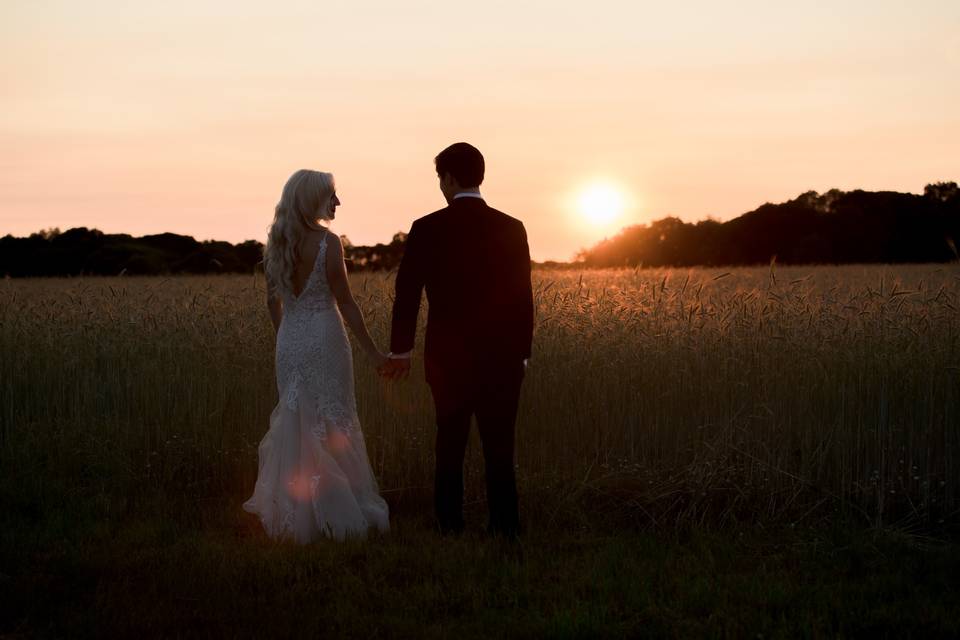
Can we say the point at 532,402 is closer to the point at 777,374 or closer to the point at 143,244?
the point at 777,374

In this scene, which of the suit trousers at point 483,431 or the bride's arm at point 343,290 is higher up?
the bride's arm at point 343,290

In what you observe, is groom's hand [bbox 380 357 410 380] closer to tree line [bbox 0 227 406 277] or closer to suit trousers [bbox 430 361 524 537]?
suit trousers [bbox 430 361 524 537]

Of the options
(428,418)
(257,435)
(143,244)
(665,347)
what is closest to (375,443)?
(428,418)

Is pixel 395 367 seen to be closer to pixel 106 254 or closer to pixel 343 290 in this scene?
pixel 343 290

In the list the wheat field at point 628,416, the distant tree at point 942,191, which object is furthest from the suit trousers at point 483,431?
the distant tree at point 942,191

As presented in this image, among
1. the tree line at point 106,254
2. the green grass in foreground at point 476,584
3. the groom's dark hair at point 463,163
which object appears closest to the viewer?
the green grass in foreground at point 476,584

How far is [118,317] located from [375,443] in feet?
14.8

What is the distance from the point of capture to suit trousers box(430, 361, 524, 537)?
5.16 meters

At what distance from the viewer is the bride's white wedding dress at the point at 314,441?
5.42 m

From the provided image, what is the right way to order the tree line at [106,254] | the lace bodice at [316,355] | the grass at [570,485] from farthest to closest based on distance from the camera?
the tree line at [106,254], the lace bodice at [316,355], the grass at [570,485]

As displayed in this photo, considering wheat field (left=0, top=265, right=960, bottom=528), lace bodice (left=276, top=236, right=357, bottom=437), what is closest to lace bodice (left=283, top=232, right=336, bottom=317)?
lace bodice (left=276, top=236, right=357, bottom=437)

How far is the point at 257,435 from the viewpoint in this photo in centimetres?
706

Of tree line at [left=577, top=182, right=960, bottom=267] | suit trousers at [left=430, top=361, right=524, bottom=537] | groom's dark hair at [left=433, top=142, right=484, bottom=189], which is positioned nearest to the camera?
groom's dark hair at [left=433, top=142, right=484, bottom=189]

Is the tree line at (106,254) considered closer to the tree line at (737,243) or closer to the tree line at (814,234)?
the tree line at (737,243)
